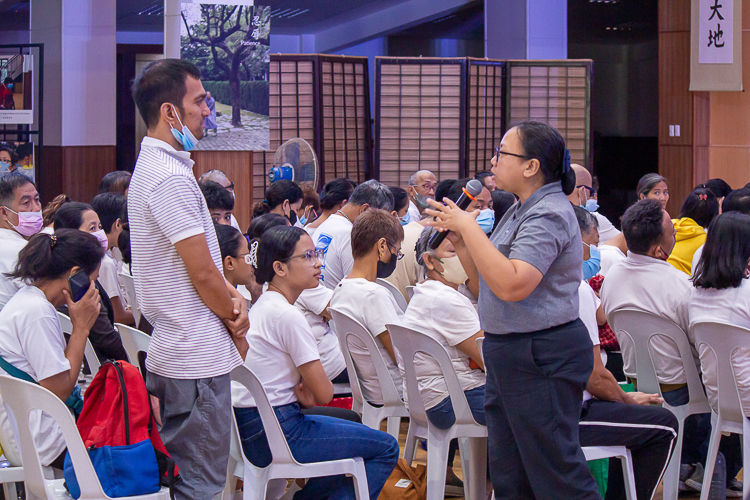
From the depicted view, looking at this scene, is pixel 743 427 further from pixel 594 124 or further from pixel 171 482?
pixel 594 124

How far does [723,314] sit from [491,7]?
7.81 m

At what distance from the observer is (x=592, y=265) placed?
3525mm

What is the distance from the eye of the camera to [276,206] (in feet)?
15.6

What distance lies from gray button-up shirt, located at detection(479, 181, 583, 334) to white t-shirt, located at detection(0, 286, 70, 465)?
125 centimetres

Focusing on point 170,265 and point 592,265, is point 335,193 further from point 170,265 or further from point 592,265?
point 170,265

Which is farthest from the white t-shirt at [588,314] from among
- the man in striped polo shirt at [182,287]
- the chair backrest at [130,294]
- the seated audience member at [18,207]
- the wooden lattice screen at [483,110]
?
the wooden lattice screen at [483,110]

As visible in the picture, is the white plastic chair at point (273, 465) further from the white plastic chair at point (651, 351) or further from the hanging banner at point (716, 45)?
the hanging banner at point (716, 45)

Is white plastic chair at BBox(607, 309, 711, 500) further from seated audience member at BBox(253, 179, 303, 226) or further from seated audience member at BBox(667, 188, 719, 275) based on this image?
seated audience member at BBox(253, 179, 303, 226)

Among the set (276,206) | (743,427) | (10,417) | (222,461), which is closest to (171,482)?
(222,461)

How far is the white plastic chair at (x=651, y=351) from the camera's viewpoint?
2.98m

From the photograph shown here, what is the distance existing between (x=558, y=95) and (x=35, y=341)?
24.3ft

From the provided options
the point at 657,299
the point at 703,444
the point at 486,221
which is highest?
the point at 486,221

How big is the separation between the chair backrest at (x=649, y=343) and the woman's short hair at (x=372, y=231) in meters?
0.96

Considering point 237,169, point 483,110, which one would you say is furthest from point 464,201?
point 483,110
